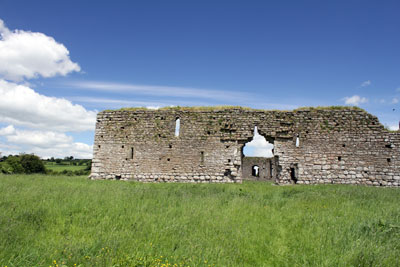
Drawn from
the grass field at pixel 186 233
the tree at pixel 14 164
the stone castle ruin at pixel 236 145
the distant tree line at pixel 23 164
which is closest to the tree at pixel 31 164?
the distant tree line at pixel 23 164

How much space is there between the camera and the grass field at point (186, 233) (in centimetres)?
396

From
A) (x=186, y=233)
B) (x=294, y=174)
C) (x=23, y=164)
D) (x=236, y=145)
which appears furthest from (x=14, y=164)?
(x=186, y=233)

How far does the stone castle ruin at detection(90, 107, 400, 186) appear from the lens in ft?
44.9

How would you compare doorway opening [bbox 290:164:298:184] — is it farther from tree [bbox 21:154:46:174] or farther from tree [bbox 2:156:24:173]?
tree [bbox 21:154:46:174]

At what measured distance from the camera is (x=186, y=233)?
5.00m

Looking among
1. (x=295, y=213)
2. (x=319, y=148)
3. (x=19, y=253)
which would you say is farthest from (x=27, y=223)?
(x=319, y=148)

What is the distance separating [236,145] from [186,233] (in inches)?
393

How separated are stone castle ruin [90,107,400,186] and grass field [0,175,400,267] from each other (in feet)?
21.3

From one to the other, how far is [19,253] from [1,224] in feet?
4.86

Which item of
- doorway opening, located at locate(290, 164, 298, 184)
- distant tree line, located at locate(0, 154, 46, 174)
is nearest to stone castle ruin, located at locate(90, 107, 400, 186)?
doorway opening, located at locate(290, 164, 298, 184)

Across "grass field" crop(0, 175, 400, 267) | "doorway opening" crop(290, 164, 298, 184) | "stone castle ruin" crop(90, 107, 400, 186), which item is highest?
"stone castle ruin" crop(90, 107, 400, 186)

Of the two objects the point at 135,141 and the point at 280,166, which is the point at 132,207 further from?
the point at 280,166

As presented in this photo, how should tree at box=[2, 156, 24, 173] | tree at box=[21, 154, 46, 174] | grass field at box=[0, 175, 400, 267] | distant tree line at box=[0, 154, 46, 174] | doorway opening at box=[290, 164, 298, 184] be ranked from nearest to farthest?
grass field at box=[0, 175, 400, 267] < doorway opening at box=[290, 164, 298, 184] < tree at box=[2, 156, 24, 173] < distant tree line at box=[0, 154, 46, 174] < tree at box=[21, 154, 46, 174]

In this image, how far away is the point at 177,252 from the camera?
13.7 ft
